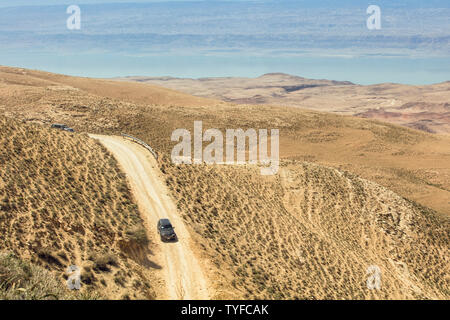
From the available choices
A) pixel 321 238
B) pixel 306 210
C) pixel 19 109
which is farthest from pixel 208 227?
pixel 19 109

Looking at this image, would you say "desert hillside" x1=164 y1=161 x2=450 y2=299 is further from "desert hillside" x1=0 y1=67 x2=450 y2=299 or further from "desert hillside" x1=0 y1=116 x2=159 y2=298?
"desert hillside" x1=0 y1=116 x2=159 y2=298

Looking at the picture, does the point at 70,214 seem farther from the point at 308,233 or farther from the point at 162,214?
the point at 308,233

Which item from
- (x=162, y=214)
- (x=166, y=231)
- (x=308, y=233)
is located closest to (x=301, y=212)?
(x=308, y=233)

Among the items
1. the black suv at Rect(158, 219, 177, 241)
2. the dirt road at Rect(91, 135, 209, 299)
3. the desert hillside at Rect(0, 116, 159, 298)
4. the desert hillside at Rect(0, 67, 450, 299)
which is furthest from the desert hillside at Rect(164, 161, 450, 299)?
the desert hillside at Rect(0, 116, 159, 298)

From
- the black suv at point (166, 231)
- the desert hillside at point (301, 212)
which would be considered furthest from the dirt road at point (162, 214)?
the desert hillside at point (301, 212)
